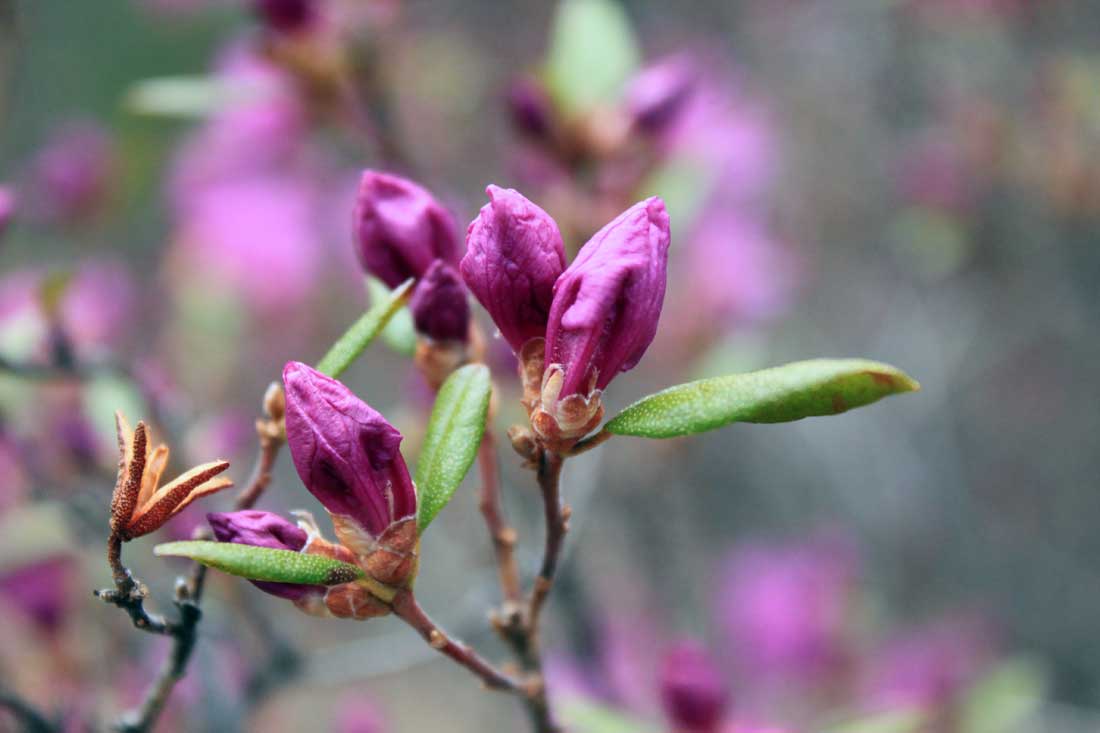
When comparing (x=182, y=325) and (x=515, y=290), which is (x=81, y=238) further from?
(x=515, y=290)

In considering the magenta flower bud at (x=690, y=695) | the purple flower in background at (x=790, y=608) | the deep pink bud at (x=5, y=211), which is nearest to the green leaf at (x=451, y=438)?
the magenta flower bud at (x=690, y=695)

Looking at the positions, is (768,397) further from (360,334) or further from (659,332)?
(659,332)

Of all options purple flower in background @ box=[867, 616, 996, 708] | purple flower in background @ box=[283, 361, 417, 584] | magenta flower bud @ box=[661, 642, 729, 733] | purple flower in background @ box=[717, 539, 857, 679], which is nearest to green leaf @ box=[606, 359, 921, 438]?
purple flower in background @ box=[283, 361, 417, 584]

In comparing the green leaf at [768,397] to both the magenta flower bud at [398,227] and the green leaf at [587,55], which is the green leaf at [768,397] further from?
the green leaf at [587,55]

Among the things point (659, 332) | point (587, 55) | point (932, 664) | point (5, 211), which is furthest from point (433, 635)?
point (932, 664)

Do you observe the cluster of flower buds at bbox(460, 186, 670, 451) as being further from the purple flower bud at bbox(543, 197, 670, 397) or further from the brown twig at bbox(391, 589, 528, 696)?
the brown twig at bbox(391, 589, 528, 696)
